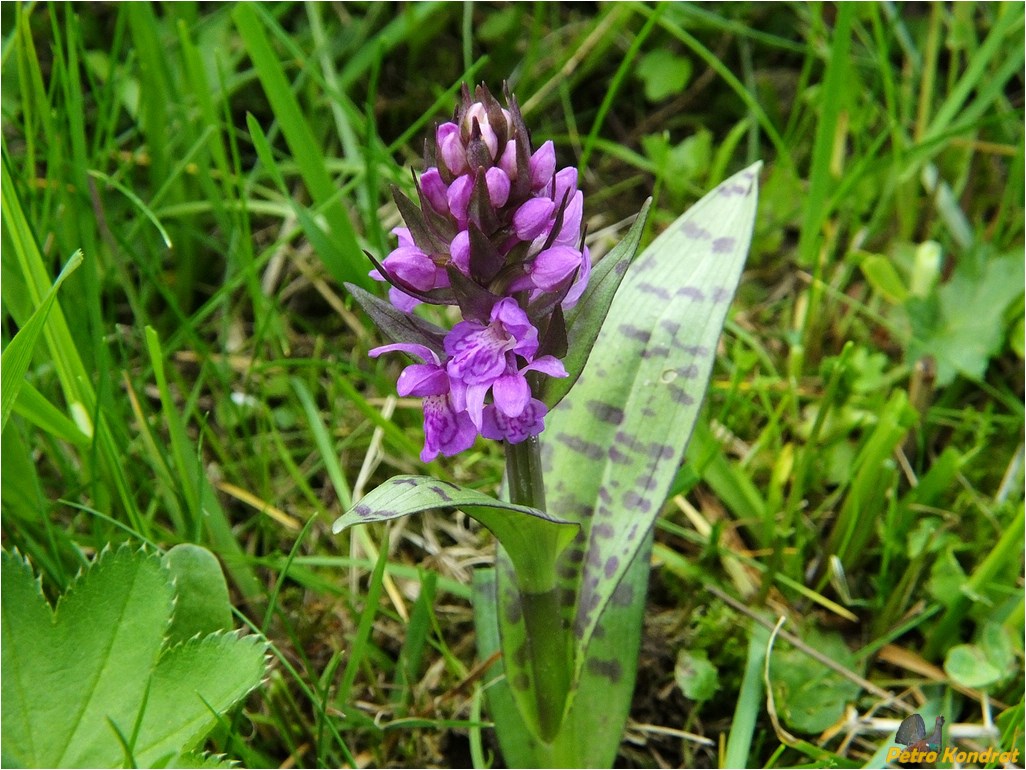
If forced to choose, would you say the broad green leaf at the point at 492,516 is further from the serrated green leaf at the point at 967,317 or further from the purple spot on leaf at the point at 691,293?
the serrated green leaf at the point at 967,317

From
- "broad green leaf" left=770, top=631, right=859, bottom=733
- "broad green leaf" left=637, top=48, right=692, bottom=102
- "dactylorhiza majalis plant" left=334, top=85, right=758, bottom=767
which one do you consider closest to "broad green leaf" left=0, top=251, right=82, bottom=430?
"dactylorhiza majalis plant" left=334, top=85, right=758, bottom=767

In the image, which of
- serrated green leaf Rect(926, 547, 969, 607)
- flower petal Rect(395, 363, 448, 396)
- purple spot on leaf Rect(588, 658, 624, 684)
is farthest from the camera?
serrated green leaf Rect(926, 547, 969, 607)

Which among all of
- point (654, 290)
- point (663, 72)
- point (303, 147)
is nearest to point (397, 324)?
point (654, 290)

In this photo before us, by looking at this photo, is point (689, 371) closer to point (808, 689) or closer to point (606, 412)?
point (606, 412)

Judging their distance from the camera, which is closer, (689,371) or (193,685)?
(193,685)

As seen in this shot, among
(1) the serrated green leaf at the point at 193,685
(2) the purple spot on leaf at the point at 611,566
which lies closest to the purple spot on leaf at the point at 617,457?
(2) the purple spot on leaf at the point at 611,566

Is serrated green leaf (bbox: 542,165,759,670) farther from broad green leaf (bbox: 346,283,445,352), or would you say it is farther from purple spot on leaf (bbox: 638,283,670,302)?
broad green leaf (bbox: 346,283,445,352)

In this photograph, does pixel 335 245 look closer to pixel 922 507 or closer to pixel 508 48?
pixel 508 48
